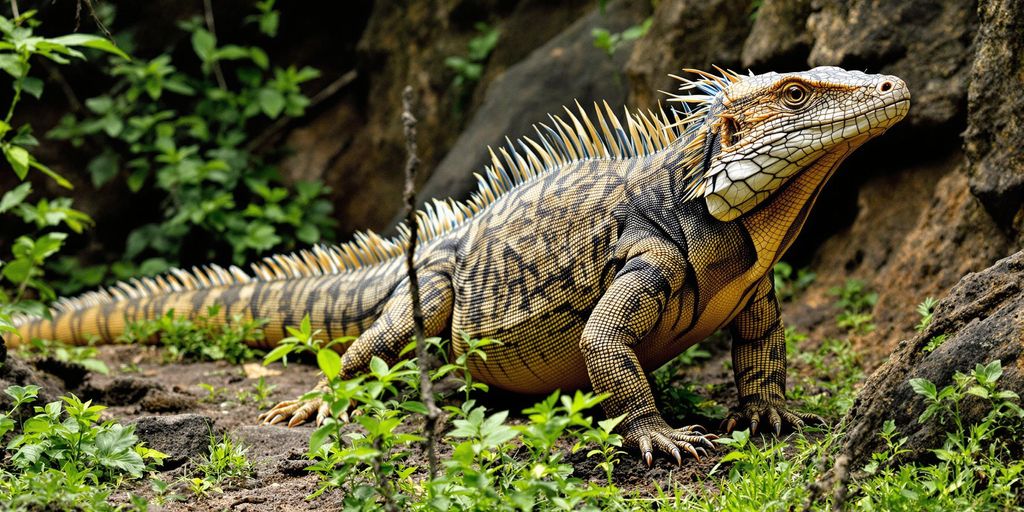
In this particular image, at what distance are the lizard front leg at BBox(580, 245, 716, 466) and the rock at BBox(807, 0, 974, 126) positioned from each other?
10.9 ft

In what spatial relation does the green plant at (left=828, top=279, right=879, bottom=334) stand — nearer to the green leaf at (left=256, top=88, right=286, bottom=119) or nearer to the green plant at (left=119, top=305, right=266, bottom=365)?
the green plant at (left=119, top=305, right=266, bottom=365)

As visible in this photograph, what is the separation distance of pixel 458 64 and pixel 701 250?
25.4 feet

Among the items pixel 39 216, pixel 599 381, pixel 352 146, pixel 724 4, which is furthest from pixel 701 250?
pixel 352 146

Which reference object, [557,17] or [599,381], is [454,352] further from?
[557,17]

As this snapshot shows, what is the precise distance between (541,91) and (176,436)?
21.7ft

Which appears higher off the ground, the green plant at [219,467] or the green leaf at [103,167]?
the green leaf at [103,167]

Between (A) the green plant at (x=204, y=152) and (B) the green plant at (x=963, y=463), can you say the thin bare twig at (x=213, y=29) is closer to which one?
(A) the green plant at (x=204, y=152)

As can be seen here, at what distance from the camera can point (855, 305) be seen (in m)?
8.13

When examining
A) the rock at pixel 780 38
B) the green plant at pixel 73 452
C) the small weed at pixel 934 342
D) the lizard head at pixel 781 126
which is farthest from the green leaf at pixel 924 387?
the rock at pixel 780 38

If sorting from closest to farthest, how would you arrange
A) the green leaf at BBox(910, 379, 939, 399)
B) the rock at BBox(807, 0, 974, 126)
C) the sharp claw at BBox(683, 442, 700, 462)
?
1. the green leaf at BBox(910, 379, 939, 399)
2. the sharp claw at BBox(683, 442, 700, 462)
3. the rock at BBox(807, 0, 974, 126)

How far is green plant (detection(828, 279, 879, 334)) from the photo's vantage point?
308 inches

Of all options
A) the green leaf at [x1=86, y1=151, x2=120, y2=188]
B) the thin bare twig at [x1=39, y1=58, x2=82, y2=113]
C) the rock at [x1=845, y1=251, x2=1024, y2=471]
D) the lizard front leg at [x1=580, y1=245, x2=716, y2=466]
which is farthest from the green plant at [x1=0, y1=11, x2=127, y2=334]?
the thin bare twig at [x1=39, y1=58, x2=82, y2=113]

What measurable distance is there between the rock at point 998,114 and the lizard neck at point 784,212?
137 cm

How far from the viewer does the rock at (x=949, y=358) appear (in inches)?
172
